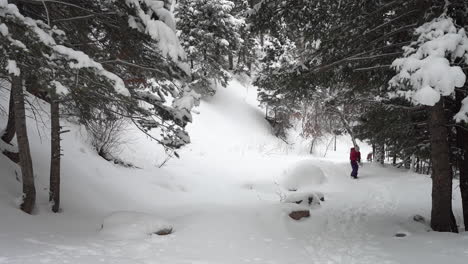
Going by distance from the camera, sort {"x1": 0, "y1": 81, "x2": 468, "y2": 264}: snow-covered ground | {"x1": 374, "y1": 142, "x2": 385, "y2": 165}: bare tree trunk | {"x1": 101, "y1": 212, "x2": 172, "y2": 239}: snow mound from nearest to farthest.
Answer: {"x1": 0, "y1": 81, "x2": 468, "y2": 264}: snow-covered ground
{"x1": 101, "y1": 212, "x2": 172, "y2": 239}: snow mound
{"x1": 374, "y1": 142, "x2": 385, "y2": 165}: bare tree trunk

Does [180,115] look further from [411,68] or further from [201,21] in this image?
[201,21]

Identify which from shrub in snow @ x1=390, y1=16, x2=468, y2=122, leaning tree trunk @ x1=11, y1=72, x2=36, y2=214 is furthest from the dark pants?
leaning tree trunk @ x1=11, y1=72, x2=36, y2=214

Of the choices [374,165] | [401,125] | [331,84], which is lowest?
[374,165]

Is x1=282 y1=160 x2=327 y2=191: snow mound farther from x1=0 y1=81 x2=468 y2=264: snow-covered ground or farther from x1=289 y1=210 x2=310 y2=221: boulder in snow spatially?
x1=289 y1=210 x2=310 y2=221: boulder in snow

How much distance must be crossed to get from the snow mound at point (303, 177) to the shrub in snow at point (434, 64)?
1007 centimetres

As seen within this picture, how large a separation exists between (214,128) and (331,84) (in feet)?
47.9

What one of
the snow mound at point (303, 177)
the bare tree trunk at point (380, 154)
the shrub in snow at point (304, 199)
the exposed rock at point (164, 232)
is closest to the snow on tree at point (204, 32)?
the snow mound at point (303, 177)

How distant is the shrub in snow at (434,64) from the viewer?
4.06 m

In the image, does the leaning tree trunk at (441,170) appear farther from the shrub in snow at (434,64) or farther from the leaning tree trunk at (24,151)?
the leaning tree trunk at (24,151)

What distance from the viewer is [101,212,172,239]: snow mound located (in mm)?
5919

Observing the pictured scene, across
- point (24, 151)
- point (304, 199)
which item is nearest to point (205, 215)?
point (304, 199)

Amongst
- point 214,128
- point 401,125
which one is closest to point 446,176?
point 401,125

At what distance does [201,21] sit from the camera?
22.5m

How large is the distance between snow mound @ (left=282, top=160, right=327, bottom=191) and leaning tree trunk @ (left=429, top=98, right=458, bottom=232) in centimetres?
780
